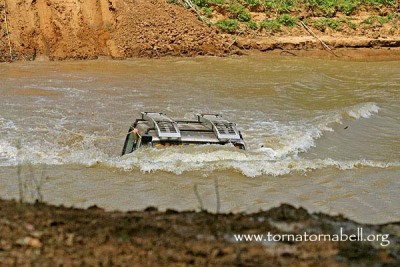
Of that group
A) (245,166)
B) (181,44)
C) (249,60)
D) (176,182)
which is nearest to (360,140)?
(245,166)

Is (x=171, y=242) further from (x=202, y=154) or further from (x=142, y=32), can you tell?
(x=142, y=32)

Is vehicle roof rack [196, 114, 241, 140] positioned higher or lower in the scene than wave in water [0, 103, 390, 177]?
higher

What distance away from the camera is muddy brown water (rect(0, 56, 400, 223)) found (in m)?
8.99

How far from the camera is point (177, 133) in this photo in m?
9.02

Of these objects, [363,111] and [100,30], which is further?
[100,30]

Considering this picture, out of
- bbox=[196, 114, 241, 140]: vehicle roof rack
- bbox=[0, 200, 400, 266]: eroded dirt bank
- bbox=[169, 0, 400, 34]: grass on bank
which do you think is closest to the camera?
bbox=[0, 200, 400, 266]: eroded dirt bank

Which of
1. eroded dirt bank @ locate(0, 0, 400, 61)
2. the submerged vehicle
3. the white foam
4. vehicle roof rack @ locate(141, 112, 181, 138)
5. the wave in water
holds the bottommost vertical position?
eroded dirt bank @ locate(0, 0, 400, 61)

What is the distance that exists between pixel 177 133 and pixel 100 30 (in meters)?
17.6

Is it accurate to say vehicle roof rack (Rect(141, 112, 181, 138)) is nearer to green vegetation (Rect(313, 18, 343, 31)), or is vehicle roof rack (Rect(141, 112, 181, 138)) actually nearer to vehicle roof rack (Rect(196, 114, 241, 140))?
vehicle roof rack (Rect(196, 114, 241, 140))

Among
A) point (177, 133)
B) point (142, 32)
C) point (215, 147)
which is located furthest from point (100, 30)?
point (177, 133)

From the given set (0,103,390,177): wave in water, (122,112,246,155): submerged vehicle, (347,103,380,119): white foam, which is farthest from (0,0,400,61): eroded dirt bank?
(122,112,246,155): submerged vehicle

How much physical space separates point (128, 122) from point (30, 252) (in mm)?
10728

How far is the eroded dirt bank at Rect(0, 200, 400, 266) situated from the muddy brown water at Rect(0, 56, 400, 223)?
1.62 metres

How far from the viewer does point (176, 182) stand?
31.0ft
